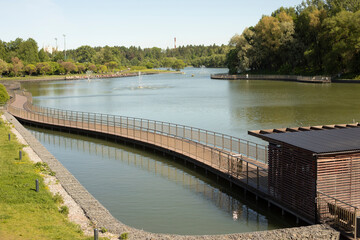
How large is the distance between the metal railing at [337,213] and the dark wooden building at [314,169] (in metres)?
0.17

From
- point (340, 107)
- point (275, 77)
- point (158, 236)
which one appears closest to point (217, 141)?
point (158, 236)

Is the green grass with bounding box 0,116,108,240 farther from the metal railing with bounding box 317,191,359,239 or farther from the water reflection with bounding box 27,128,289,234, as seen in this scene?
the metal railing with bounding box 317,191,359,239

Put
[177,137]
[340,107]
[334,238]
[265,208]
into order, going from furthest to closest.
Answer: [340,107]
[177,137]
[265,208]
[334,238]

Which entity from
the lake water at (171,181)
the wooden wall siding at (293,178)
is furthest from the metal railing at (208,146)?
the wooden wall siding at (293,178)

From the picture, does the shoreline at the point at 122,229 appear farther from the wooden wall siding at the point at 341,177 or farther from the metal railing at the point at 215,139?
the metal railing at the point at 215,139

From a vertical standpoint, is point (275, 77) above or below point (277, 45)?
below

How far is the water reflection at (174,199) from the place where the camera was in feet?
71.2

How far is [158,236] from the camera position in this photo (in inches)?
667

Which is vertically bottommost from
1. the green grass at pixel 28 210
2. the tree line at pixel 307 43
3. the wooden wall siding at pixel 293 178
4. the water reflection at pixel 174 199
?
the water reflection at pixel 174 199

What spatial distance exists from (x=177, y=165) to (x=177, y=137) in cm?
526

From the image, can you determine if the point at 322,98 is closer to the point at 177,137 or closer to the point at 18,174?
the point at 177,137

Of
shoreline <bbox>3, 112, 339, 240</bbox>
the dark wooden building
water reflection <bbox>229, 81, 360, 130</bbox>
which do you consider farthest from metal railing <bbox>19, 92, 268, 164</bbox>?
water reflection <bbox>229, 81, 360, 130</bbox>

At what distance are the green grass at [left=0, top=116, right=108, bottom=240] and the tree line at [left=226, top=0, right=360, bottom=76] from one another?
332ft

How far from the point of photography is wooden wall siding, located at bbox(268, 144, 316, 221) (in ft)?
61.3
